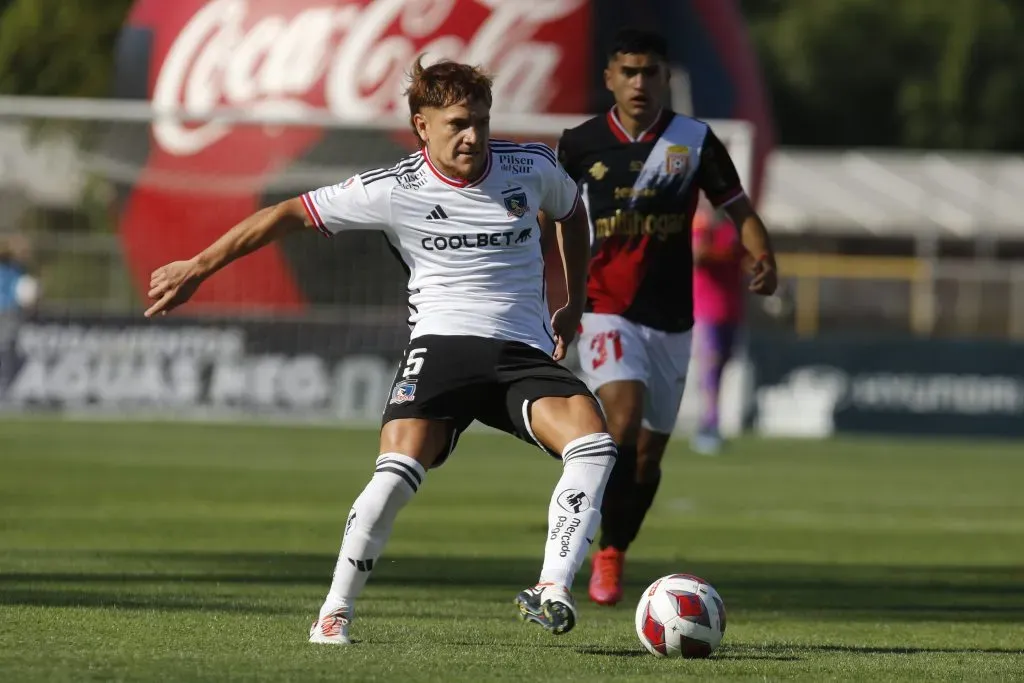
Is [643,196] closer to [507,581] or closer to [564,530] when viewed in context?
[507,581]

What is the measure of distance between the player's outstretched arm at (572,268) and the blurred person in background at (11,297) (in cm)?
1477

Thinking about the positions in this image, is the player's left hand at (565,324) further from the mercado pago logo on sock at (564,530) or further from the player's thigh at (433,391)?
the mercado pago logo on sock at (564,530)

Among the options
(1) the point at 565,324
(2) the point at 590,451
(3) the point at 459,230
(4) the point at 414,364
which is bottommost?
(2) the point at 590,451

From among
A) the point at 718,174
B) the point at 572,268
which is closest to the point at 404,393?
the point at 572,268

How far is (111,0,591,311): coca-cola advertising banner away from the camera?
2369cm

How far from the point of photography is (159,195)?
24219 mm

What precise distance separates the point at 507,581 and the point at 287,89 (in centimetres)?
1583

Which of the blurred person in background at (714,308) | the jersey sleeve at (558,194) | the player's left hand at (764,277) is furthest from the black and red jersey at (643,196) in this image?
the blurred person in background at (714,308)

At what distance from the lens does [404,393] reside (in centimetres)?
700

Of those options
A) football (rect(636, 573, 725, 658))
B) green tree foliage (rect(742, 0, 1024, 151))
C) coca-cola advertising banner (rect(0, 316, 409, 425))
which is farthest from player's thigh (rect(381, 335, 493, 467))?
green tree foliage (rect(742, 0, 1024, 151))

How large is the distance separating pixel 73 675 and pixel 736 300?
1455 cm

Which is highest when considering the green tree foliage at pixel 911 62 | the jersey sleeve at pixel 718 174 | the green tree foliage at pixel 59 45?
the green tree foliage at pixel 911 62

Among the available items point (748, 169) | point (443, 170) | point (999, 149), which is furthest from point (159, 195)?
point (999, 149)

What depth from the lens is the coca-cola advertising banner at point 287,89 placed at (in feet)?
77.7
